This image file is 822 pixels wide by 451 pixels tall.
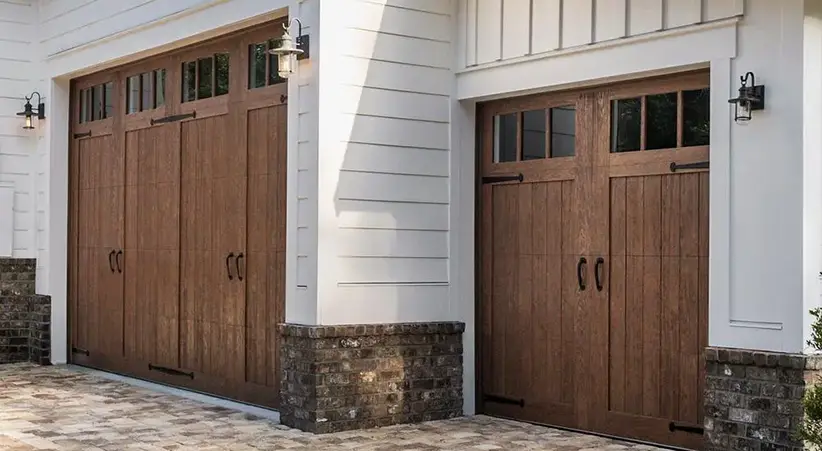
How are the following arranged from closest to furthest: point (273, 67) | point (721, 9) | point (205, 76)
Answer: point (721, 9) < point (273, 67) < point (205, 76)

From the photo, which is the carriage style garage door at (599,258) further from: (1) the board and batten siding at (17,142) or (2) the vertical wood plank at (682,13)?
(1) the board and batten siding at (17,142)

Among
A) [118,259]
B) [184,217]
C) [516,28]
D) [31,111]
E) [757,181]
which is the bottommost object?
[118,259]

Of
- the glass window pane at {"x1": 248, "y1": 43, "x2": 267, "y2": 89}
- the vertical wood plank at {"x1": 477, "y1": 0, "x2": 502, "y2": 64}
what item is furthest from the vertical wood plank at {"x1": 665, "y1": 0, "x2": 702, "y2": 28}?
the glass window pane at {"x1": 248, "y1": 43, "x2": 267, "y2": 89}

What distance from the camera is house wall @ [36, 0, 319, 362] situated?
22.4ft

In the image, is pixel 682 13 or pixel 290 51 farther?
pixel 290 51

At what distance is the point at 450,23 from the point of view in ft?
24.1

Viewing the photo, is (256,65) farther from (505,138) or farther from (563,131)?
(563,131)

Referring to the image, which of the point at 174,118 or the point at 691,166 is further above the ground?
the point at 174,118

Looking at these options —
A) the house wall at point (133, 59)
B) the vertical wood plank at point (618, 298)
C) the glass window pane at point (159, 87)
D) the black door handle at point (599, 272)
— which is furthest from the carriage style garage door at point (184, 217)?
the vertical wood plank at point (618, 298)

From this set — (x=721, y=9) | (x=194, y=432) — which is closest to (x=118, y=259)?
(x=194, y=432)

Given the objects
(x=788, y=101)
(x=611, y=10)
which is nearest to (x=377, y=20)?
(x=611, y=10)

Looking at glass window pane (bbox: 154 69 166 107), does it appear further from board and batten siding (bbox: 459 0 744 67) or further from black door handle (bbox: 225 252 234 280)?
board and batten siding (bbox: 459 0 744 67)

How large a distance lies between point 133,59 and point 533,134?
367cm

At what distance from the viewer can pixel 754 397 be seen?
554cm
